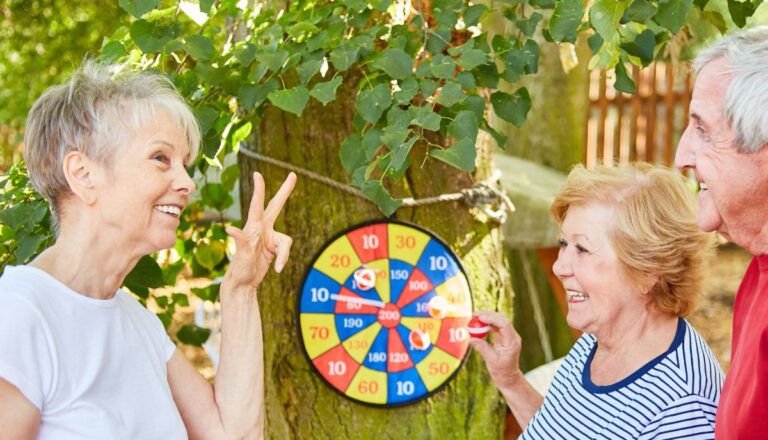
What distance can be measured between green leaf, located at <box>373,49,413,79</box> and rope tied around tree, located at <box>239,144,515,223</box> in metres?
0.41

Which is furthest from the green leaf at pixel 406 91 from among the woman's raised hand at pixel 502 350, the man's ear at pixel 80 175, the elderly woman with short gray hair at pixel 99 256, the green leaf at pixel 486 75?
the man's ear at pixel 80 175

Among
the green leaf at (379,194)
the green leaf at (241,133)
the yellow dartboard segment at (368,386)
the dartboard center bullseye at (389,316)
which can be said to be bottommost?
the yellow dartboard segment at (368,386)

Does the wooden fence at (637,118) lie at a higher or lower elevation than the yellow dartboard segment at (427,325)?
higher

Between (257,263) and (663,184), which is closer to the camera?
(257,263)

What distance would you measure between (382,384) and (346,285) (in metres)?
0.26

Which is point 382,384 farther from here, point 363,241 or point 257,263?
point 257,263

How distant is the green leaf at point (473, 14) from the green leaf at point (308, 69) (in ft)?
1.15

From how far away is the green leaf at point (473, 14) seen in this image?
2088mm

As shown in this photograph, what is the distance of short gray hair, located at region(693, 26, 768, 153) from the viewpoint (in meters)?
1.35

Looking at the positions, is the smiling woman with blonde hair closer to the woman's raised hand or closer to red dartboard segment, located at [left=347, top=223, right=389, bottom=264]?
the woman's raised hand

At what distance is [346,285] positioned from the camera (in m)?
2.34

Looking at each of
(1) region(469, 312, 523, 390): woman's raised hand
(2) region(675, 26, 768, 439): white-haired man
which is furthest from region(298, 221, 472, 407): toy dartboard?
(2) region(675, 26, 768, 439): white-haired man

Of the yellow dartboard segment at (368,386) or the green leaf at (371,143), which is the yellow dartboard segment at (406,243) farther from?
the green leaf at (371,143)

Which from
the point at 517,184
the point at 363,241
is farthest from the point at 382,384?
the point at 517,184
